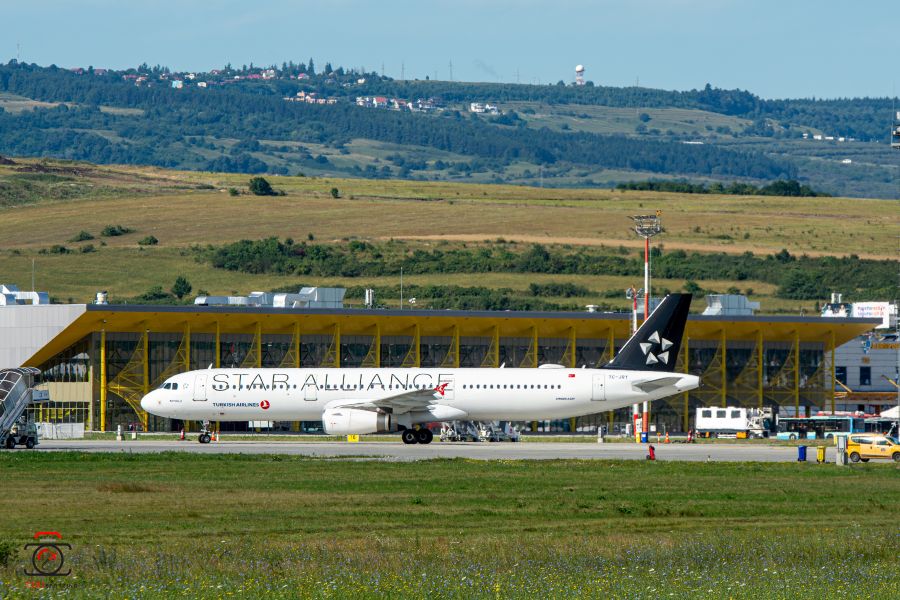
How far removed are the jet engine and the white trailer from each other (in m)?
30.8

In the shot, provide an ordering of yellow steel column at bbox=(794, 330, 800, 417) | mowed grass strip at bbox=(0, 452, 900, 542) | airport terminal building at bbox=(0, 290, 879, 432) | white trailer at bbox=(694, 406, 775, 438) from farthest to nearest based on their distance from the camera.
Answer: yellow steel column at bbox=(794, 330, 800, 417) → white trailer at bbox=(694, 406, 775, 438) → airport terminal building at bbox=(0, 290, 879, 432) → mowed grass strip at bbox=(0, 452, 900, 542)

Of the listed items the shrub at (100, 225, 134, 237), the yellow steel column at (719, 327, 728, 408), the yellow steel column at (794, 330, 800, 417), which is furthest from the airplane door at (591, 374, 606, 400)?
the shrub at (100, 225, 134, 237)

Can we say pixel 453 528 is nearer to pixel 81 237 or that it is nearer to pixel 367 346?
pixel 367 346

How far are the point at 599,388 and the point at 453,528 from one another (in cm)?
3649

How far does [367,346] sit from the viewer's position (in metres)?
91.2

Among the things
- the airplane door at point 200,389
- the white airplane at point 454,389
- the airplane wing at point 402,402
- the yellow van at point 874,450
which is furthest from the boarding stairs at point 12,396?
the yellow van at point 874,450

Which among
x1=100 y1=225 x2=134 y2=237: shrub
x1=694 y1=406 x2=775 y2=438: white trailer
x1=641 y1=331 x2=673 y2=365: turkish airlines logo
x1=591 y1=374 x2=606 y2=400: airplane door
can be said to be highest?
x1=100 y1=225 x2=134 y2=237: shrub

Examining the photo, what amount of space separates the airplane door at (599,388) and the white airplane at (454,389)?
0.15 feet

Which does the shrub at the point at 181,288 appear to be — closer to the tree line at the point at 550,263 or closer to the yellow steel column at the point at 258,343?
the tree line at the point at 550,263

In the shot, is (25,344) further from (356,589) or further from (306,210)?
(306,210)

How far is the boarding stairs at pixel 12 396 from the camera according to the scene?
6069 centimetres

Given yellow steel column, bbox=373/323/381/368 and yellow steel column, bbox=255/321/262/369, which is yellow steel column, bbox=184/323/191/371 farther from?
yellow steel column, bbox=373/323/381/368

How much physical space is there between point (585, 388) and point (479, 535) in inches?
1485

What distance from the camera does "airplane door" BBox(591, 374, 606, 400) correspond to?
67.4 metres
